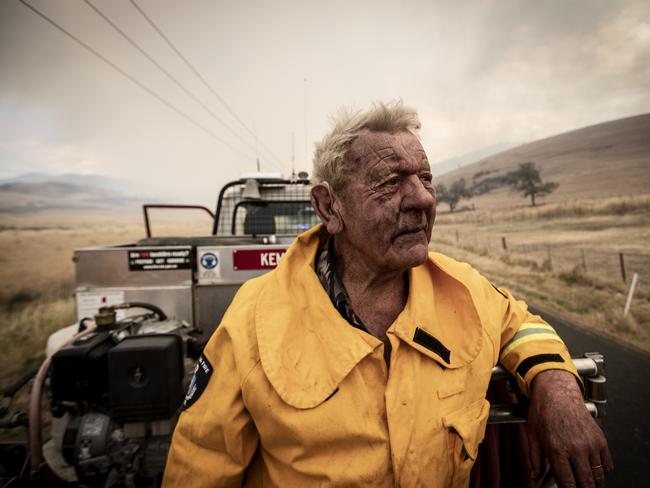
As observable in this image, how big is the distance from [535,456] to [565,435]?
186mm

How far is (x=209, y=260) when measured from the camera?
264 cm

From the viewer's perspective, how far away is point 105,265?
2.48 m

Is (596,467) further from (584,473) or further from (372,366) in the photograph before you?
(372,366)

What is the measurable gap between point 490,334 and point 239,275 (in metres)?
2.01

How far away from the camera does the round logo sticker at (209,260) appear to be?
8.63ft

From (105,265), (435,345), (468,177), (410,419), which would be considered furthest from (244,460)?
(468,177)

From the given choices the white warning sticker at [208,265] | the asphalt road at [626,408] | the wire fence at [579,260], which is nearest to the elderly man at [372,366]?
the white warning sticker at [208,265]

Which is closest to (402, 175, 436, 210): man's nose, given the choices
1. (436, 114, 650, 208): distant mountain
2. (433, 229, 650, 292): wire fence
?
(433, 229, 650, 292): wire fence

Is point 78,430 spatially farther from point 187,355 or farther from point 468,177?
point 468,177

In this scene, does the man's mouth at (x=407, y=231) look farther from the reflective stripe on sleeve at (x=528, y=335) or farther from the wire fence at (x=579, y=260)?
the wire fence at (x=579, y=260)

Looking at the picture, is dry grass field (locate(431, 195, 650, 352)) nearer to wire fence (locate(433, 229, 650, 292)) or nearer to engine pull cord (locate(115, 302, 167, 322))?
wire fence (locate(433, 229, 650, 292))

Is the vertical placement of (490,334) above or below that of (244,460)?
above

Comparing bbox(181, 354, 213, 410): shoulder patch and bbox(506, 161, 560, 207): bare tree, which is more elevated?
bbox(506, 161, 560, 207): bare tree

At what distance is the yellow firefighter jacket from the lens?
1031mm
